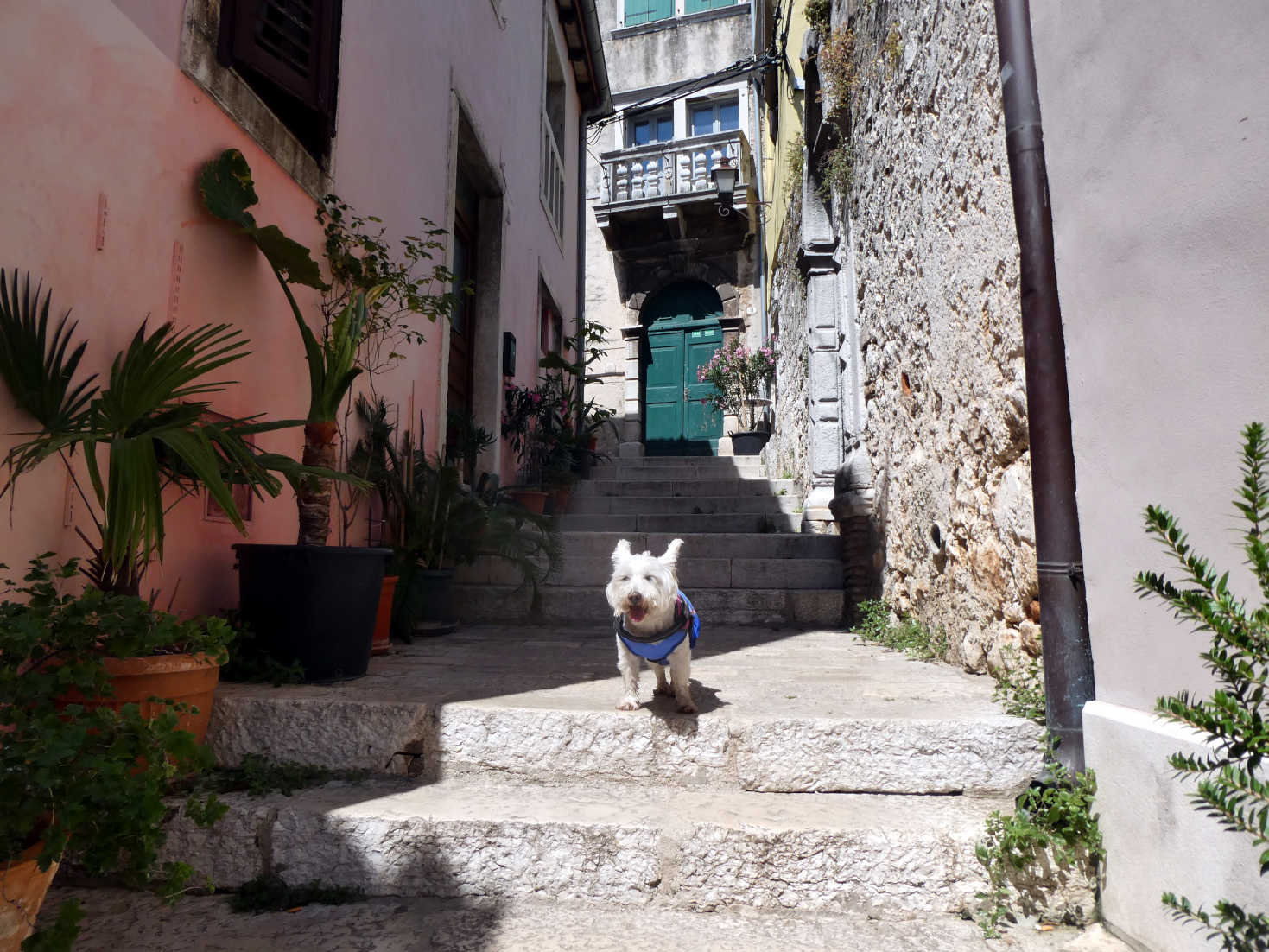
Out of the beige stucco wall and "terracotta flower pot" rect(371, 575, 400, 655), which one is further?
"terracotta flower pot" rect(371, 575, 400, 655)

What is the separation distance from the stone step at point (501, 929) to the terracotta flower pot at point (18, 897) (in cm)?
35

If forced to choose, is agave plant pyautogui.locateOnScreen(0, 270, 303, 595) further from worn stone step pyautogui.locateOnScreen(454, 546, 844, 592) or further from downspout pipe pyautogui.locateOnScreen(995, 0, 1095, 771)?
worn stone step pyautogui.locateOnScreen(454, 546, 844, 592)

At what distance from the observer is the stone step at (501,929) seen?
1933 mm

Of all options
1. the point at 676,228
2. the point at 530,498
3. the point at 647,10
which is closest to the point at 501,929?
the point at 530,498

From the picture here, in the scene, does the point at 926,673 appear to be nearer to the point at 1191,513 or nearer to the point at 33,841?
the point at 1191,513

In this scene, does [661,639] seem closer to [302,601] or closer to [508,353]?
[302,601]

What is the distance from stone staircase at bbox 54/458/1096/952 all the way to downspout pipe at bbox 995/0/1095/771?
245 mm

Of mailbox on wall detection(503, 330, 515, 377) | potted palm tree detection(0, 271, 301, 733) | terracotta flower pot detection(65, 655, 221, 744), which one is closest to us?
potted palm tree detection(0, 271, 301, 733)

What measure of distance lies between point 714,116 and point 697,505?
9839 millimetres

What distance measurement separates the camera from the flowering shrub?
448 inches

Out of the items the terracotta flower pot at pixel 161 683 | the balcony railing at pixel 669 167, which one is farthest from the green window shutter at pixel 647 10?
the terracotta flower pot at pixel 161 683

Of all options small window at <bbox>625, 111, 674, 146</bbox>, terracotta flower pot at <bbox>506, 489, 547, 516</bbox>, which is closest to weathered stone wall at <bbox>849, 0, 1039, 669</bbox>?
terracotta flower pot at <bbox>506, 489, 547, 516</bbox>

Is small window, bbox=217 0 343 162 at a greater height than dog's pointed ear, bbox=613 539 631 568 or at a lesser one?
greater

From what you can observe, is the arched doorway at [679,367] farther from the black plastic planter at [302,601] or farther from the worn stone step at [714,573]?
the black plastic planter at [302,601]
